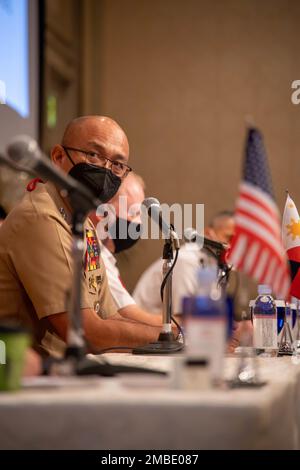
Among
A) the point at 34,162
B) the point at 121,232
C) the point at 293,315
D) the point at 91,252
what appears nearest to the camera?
the point at 34,162

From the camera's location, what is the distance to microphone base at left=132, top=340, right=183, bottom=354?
2477 mm

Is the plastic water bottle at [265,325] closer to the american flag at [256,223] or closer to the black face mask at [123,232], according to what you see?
the american flag at [256,223]

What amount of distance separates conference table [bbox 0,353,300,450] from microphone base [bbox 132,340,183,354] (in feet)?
3.27

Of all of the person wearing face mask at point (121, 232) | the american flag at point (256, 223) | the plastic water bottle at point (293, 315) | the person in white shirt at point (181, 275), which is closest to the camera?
the american flag at point (256, 223)

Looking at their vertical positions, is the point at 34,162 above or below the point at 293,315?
above

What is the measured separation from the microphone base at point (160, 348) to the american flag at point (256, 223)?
0.81 metres

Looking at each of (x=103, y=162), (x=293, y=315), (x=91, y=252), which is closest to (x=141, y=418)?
(x=91, y=252)

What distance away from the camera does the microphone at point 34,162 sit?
1557 mm

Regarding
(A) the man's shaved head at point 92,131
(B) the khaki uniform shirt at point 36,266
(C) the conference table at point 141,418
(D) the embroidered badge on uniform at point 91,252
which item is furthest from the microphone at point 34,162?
(A) the man's shaved head at point 92,131

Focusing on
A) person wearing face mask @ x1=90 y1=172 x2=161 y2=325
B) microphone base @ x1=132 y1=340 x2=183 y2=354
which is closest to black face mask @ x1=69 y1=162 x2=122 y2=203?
microphone base @ x1=132 y1=340 x2=183 y2=354

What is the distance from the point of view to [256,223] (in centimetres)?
171

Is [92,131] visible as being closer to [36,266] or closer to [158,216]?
[158,216]

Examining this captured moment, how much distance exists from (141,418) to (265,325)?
136cm
